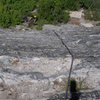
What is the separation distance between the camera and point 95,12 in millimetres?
8648

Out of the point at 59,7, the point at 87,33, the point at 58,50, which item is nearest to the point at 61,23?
the point at 59,7

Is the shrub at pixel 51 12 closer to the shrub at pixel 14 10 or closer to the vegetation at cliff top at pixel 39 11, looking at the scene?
the vegetation at cliff top at pixel 39 11

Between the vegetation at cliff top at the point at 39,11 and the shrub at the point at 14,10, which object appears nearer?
the shrub at the point at 14,10

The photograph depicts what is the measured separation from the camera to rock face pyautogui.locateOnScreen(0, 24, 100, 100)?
5.53 metres

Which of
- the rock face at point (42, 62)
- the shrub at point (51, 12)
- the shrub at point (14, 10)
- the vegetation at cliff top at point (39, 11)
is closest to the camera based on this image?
the rock face at point (42, 62)

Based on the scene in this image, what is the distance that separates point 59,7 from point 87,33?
136 cm

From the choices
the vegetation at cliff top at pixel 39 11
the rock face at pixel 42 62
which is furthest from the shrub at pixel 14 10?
the rock face at pixel 42 62

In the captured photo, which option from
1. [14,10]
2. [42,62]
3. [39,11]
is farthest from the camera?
[39,11]

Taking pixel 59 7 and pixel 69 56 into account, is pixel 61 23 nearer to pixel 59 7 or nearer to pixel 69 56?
pixel 59 7

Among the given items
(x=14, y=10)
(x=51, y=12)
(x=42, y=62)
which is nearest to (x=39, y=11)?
(x=51, y=12)

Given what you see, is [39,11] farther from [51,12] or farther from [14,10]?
[14,10]

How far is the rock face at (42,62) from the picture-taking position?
18.1 feet

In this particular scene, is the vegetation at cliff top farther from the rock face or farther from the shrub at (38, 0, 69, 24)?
the rock face

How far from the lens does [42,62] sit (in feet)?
19.6
